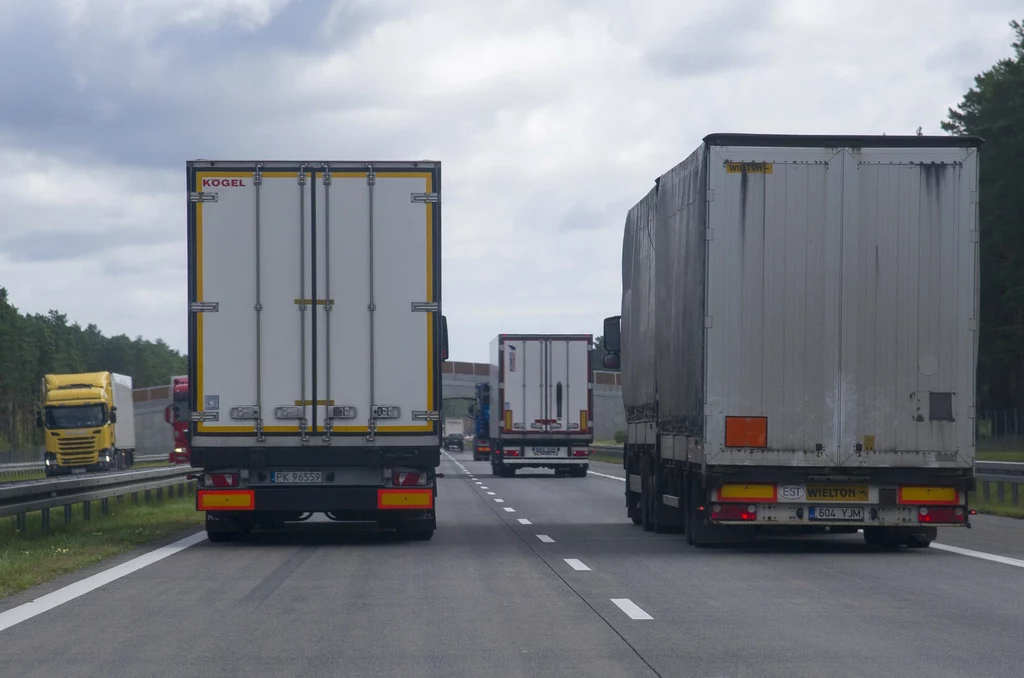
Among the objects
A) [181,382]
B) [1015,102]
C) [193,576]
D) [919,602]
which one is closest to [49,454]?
[181,382]

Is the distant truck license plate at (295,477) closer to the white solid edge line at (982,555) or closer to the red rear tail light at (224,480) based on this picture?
the red rear tail light at (224,480)

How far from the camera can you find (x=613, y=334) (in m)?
21.4

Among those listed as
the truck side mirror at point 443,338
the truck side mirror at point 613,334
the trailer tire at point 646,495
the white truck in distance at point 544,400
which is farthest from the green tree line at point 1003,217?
the truck side mirror at point 443,338

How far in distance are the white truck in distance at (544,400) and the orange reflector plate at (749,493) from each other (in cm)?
2484

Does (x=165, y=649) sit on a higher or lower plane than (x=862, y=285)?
lower

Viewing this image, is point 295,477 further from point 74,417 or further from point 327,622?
point 74,417

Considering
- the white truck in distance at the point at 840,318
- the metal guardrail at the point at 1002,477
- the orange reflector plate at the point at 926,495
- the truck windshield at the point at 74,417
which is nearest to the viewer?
the white truck in distance at the point at 840,318

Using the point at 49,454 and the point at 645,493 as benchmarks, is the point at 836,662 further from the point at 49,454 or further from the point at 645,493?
the point at 49,454

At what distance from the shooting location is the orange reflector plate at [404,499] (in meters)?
16.2

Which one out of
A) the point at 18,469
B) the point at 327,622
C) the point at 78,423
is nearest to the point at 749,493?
the point at 327,622

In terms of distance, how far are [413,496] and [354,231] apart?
9.55 ft

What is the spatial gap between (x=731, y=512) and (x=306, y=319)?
4.86 m

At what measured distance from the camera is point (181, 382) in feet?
163

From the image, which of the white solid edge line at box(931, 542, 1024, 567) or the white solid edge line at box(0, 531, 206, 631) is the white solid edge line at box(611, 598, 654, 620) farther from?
the white solid edge line at box(931, 542, 1024, 567)
